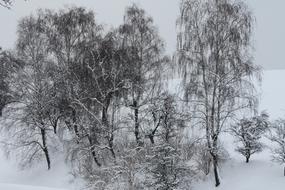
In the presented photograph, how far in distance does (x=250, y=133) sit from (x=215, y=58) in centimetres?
387

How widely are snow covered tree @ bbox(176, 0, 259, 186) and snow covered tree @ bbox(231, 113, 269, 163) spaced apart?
1.06 m

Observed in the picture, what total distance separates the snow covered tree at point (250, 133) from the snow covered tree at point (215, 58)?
1.06 meters

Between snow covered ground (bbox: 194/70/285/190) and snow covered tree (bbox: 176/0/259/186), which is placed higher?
snow covered tree (bbox: 176/0/259/186)

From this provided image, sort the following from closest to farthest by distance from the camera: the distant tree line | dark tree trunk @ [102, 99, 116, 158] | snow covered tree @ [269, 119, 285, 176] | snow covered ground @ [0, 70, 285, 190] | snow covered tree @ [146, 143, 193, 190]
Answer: snow covered tree @ [146, 143, 193, 190] < snow covered ground @ [0, 70, 285, 190] < snow covered tree @ [269, 119, 285, 176] < the distant tree line < dark tree trunk @ [102, 99, 116, 158]

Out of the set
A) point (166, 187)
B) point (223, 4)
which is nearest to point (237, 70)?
point (223, 4)

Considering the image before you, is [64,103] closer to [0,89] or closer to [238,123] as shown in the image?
[0,89]

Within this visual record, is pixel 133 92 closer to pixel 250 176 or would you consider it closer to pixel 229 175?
pixel 229 175

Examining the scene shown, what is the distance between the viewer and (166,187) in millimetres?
17219

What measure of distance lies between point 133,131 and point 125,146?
2400 millimetres

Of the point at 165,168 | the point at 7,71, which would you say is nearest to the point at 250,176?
the point at 165,168

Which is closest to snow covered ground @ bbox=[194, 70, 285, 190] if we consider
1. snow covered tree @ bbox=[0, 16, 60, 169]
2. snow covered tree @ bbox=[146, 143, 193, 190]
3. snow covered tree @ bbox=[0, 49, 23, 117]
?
snow covered tree @ bbox=[146, 143, 193, 190]

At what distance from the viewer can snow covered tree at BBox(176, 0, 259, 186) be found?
18.9 meters

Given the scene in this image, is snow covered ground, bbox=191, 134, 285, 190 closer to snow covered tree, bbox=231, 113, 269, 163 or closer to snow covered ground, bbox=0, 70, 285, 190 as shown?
snow covered ground, bbox=0, 70, 285, 190

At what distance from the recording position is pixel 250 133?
2009 cm
